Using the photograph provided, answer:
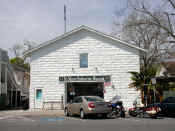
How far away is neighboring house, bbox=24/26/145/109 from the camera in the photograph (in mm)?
Result: 23859

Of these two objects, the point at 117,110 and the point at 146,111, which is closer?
the point at 146,111

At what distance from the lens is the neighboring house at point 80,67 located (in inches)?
939

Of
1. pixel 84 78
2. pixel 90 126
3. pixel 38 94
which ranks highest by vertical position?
pixel 84 78

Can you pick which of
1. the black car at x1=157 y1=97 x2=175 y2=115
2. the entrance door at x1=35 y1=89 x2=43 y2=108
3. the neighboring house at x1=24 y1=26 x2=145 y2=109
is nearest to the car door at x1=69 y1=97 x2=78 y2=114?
the neighboring house at x1=24 y1=26 x2=145 y2=109

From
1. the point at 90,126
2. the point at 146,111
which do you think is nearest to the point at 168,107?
the point at 146,111

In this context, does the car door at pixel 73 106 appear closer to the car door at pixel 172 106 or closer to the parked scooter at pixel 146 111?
the parked scooter at pixel 146 111

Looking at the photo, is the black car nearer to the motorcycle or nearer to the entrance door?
the motorcycle

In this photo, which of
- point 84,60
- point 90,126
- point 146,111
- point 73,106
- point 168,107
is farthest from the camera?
point 84,60

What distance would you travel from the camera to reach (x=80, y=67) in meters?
24.2

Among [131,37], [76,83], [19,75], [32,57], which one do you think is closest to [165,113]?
[76,83]

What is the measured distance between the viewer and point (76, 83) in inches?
977

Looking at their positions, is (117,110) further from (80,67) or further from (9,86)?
(9,86)

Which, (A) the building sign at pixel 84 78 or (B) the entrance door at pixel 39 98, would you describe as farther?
(B) the entrance door at pixel 39 98

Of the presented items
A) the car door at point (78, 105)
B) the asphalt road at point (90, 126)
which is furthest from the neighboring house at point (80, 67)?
the asphalt road at point (90, 126)
